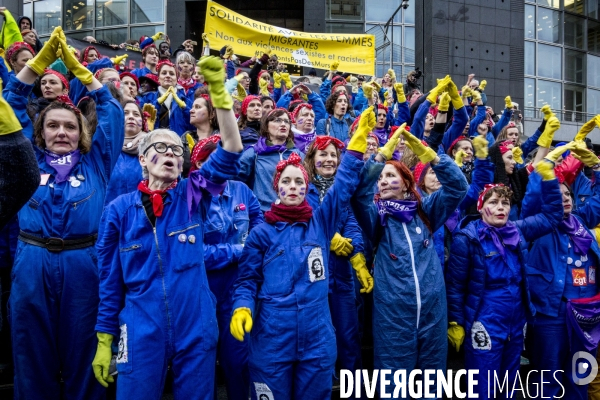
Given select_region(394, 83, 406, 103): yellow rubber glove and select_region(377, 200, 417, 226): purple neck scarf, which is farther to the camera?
select_region(394, 83, 406, 103): yellow rubber glove

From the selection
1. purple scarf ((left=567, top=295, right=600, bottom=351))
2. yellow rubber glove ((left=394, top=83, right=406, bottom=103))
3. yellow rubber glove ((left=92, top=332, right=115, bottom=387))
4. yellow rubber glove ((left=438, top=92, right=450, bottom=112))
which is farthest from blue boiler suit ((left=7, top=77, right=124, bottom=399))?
yellow rubber glove ((left=394, top=83, right=406, bottom=103))

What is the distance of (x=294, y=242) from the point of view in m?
3.18

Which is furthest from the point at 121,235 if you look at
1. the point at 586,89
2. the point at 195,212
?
the point at 586,89

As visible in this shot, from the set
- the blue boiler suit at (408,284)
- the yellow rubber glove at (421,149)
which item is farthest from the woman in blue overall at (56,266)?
the yellow rubber glove at (421,149)

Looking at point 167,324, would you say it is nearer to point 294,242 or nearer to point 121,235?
point 121,235

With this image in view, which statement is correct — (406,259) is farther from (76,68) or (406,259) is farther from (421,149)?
(76,68)

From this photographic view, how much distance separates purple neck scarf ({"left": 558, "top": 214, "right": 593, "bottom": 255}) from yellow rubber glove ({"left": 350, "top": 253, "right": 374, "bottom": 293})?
5.70 feet

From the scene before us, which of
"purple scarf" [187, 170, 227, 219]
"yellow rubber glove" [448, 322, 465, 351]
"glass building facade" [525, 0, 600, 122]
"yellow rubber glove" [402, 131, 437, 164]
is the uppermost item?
"glass building facade" [525, 0, 600, 122]

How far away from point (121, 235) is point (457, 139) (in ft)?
12.8

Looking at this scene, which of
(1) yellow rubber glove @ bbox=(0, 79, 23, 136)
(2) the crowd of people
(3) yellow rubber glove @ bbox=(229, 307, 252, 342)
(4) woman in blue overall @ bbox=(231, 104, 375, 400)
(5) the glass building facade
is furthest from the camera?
(5) the glass building facade

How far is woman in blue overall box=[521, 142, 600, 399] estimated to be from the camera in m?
4.14

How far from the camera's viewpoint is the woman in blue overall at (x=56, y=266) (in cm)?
304

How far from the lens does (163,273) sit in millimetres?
2707

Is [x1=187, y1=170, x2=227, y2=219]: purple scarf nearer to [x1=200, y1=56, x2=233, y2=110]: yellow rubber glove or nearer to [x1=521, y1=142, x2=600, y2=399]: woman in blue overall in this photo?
[x1=200, y1=56, x2=233, y2=110]: yellow rubber glove
